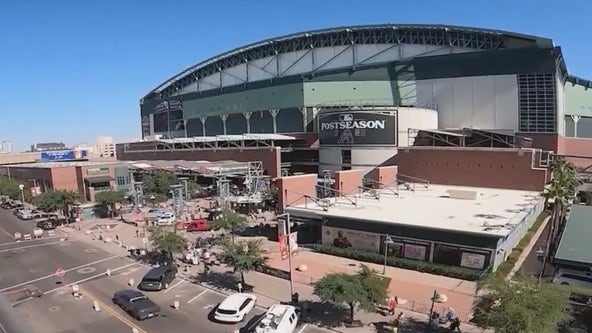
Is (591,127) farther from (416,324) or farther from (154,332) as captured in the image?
(154,332)

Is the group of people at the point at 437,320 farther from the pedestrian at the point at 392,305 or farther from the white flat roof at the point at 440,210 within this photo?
the white flat roof at the point at 440,210

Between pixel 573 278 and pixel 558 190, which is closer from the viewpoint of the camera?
pixel 573 278

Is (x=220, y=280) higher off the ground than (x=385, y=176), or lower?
lower

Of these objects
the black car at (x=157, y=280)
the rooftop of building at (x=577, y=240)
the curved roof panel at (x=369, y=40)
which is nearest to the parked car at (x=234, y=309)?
the black car at (x=157, y=280)

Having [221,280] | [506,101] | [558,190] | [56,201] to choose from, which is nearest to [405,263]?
[221,280]

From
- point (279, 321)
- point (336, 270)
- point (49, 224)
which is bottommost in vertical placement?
point (49, 224)

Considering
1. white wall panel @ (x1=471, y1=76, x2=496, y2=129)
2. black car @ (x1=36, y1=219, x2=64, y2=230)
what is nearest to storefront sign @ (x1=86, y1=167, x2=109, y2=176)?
black car @ (x1=36, y1=219, x2=64, y2=230)

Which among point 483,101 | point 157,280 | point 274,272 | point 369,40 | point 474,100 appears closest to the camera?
point 157,280

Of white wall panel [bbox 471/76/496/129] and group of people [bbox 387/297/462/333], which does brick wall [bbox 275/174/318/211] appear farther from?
white wall panel [bbox 471/76/496/129]

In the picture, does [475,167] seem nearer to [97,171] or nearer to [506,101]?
[506,101]
